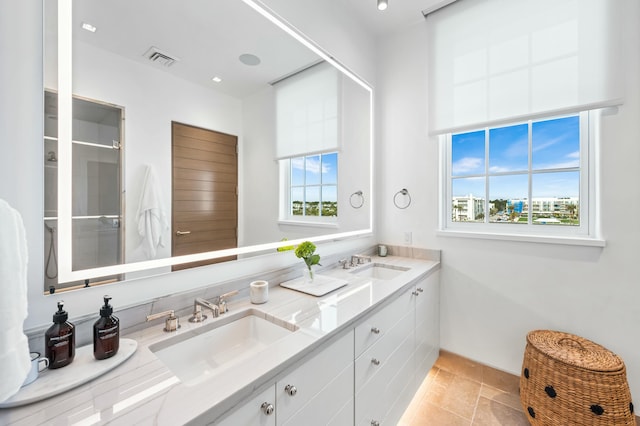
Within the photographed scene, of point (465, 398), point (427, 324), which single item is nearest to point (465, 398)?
point (465, 398)

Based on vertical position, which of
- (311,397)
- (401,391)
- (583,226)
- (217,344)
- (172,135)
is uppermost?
(172,135)

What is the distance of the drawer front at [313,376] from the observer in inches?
33.6

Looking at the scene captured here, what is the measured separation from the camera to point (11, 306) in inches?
23.8

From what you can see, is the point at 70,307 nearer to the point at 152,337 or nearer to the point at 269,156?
the point at 152,337

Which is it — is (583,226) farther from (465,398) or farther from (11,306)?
(11,306)

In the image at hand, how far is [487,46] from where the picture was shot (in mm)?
1981

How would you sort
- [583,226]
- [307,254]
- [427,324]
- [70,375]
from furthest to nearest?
1. [427,324]
2. [583,226]
3. [307,254]
4. [70,375]

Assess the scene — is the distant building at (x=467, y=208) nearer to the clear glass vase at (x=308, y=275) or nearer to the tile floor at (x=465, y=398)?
the tile floor at (x=465, y=398)

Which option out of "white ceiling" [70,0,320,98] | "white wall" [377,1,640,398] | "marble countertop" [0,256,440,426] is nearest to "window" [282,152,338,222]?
"white ceiling" [70,0,320,98]

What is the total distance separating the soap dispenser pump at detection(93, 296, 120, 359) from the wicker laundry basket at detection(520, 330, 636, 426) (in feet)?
6.62

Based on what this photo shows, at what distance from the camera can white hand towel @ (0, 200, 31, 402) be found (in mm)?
587

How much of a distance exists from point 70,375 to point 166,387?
27cm

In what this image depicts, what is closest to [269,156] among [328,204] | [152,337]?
[328,204]

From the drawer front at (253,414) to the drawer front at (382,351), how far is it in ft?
1.63
